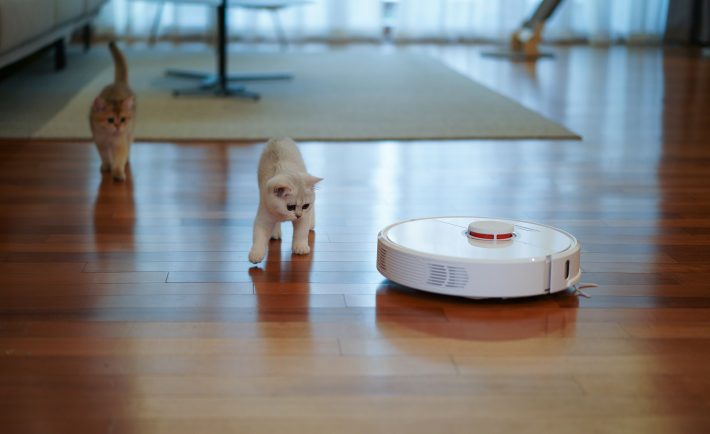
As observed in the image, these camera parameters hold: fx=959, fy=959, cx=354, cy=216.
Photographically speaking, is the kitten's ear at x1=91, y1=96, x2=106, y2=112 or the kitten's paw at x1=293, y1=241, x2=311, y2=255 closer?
the kitten's paw at x1=293, y1=241, x2=311, y2=255

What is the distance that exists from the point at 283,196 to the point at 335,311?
29 centimetres

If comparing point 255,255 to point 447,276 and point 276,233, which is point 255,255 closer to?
point 276,233

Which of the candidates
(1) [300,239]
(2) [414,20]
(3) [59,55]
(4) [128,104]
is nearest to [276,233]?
(1) [300,239]

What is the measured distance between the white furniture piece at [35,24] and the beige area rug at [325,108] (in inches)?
10.0

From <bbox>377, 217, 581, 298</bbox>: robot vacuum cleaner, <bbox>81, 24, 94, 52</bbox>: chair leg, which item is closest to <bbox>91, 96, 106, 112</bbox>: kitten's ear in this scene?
<bbox>377, 217, 581, 298</bbox>: robot vacuum cleaner

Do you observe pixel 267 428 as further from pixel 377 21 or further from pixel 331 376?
pixel 377 21

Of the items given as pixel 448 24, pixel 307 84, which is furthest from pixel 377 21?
pixel 307 84

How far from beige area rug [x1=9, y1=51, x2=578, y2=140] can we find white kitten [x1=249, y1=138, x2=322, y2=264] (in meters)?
1.29

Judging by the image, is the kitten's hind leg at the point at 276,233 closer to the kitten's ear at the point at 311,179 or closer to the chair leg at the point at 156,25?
the kitten's ear at the point at 311,179

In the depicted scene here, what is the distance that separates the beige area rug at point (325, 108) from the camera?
3.41 metres

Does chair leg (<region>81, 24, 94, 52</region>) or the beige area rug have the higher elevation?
chair leg (<region>81, 24, 94, 52</region>)

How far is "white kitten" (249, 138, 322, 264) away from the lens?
186 centimetres

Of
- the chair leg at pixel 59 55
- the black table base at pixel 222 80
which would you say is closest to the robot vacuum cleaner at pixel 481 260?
the black table base at pixel 222 80

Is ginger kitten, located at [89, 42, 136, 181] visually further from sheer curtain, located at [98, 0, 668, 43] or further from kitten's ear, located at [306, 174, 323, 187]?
sheer curtain, located at [98, 0, 668, 43]
